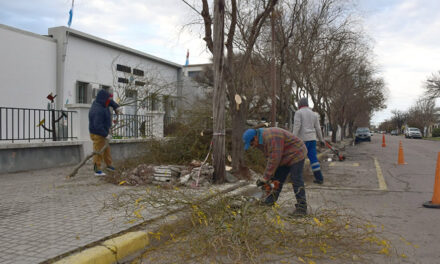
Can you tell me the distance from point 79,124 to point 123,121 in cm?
174

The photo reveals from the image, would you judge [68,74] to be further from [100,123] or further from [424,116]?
[424,116]

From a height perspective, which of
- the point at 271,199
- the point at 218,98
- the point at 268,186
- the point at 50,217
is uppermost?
the point at 218,98

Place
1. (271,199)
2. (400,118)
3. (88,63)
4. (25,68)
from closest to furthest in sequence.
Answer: (271,199), (25,68), (88,63), (400,118)

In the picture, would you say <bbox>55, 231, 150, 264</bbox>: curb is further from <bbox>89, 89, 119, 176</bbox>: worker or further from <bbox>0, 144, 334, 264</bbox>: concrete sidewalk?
<bbox>89, 89, 119, 176</bbox>: worker

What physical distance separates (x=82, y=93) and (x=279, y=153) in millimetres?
15808

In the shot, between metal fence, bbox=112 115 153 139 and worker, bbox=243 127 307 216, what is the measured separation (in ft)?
22.8

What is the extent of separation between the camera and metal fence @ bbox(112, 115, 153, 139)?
37.5 feet

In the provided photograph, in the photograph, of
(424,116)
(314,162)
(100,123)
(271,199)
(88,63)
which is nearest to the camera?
(271,199)

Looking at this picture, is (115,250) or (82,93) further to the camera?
(82,93)

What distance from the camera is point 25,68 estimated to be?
15133 mm

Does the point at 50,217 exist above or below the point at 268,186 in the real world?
below

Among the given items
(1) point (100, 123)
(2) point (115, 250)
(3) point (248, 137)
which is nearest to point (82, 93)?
(1) point (100, 123)

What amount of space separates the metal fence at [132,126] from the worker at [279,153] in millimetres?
6944

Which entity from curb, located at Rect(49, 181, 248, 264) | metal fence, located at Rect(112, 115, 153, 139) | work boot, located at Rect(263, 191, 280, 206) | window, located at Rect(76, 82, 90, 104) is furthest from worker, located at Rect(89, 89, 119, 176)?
window, located at Rect(76, 82, 90, 104)
